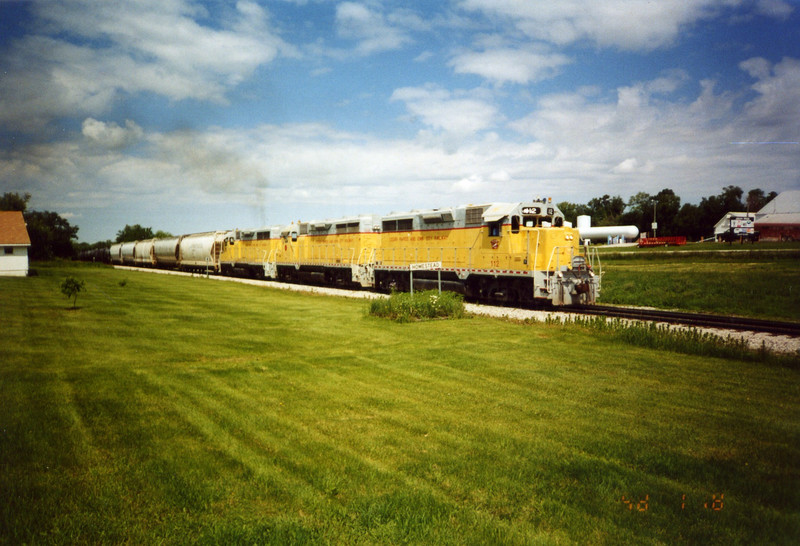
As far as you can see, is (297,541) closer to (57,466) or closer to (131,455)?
(131,455)

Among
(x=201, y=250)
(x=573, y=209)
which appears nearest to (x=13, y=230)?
(x=201, y=250)

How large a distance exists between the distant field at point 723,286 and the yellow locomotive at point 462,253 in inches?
211

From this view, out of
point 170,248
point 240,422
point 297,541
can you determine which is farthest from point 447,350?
point 170,248

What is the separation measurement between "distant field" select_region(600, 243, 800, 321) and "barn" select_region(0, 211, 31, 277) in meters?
23.4

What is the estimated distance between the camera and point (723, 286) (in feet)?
77.5

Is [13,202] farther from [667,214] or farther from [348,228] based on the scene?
[667,214]

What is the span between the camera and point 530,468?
4871 millimetres

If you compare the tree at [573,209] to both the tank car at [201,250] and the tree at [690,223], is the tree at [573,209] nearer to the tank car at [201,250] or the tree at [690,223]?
the tree at [690,223]

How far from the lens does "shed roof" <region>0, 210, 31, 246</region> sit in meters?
13.2

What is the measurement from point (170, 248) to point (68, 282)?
3773cm

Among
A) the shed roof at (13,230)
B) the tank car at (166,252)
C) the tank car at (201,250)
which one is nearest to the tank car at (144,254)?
the tank car at (166,252)

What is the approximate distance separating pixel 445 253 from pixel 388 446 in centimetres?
1815

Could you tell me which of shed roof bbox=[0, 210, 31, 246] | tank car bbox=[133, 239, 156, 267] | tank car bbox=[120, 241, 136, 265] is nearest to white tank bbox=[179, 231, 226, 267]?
tank car bbox=[133, 239, 156, 267]

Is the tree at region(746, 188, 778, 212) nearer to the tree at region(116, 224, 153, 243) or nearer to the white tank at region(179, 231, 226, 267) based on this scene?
the white tank at region(179, 231, 226, 267)
